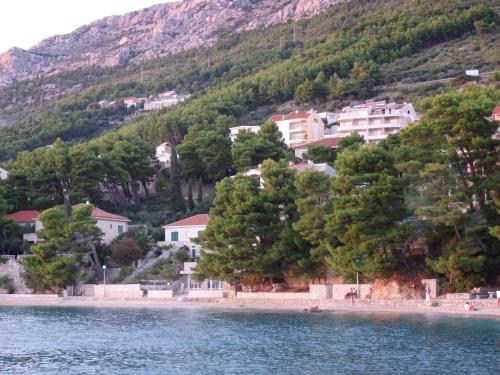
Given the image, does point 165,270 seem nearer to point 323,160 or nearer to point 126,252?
point 126,252

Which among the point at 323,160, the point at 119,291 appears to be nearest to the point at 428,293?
the point at 119,291

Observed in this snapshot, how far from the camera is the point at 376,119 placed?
88.2 meters

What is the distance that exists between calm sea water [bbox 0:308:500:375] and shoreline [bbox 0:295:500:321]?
211 centimetres

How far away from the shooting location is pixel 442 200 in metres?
43.5

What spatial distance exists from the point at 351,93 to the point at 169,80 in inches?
2731

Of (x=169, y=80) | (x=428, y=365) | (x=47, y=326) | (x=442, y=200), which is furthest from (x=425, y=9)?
(x=428, y=365)

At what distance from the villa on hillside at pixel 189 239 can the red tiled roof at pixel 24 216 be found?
11610 mm

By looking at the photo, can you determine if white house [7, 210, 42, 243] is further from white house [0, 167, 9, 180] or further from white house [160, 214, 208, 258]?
white house [160, 214, 208, 258]

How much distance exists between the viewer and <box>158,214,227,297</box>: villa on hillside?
58594mm

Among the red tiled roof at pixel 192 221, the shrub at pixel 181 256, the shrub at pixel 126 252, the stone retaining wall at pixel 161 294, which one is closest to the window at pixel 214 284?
the stone retaining wall at pixel 161 294

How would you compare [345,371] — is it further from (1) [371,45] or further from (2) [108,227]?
(1) [371,45]

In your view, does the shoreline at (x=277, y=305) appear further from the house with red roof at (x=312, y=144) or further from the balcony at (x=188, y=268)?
the house with red roof at (x=312, y=144)

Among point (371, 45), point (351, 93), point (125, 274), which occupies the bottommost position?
point (125, 274)

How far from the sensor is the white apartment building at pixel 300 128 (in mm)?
90562
